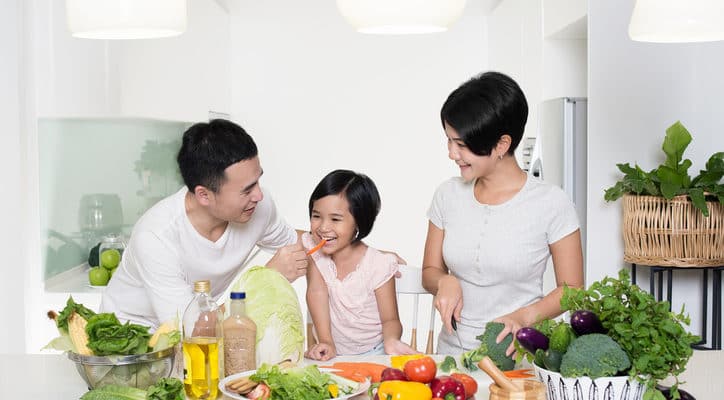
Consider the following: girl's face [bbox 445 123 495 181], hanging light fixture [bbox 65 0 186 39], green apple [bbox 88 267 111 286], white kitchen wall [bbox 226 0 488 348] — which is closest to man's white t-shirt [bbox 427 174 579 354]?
girl's face [bbox 445 123 495 181]

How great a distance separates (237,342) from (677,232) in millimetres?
2106

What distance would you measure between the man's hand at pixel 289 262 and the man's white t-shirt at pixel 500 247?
0.41 meters

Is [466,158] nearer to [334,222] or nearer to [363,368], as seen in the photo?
[334,222]

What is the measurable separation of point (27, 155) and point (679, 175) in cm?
253

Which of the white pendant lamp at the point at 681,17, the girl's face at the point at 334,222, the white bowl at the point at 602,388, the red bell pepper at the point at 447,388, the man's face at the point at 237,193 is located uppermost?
the white pendant lamp at the point at 681,17

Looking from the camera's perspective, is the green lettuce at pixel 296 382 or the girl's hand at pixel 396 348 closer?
the green lettuce at pixel 296 382

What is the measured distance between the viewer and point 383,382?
161 centimetres

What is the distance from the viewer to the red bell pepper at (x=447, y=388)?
63.4 inches

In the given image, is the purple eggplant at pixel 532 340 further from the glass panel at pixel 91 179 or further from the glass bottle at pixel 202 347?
the glass panel at pixel 91 179

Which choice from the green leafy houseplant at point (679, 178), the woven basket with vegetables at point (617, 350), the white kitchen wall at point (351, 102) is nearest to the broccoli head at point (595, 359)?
the woven basket with vegetables at point (617, 350)

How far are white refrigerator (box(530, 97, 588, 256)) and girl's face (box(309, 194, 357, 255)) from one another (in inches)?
87.4

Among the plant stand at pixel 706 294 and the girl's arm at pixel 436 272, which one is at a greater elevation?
the girl's arm at pixel 436 272

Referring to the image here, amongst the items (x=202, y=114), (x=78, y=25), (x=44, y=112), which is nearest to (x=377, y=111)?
(x=202, y=114)

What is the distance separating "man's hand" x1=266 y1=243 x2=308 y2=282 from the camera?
2262mm
